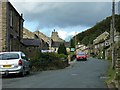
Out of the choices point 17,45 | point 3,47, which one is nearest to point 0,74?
point 3,47

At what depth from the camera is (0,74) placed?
804 inches

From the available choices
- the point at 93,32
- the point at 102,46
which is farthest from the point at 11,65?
the point at 93,32

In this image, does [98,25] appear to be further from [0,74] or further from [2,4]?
[0,74]

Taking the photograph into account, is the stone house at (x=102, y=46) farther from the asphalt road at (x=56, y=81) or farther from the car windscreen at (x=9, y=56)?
the car windscreen at (x=9, y=56)

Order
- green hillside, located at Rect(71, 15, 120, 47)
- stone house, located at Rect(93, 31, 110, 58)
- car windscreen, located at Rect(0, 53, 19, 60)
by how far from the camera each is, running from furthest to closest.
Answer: green hillside, located at Rect(71, 15, 120, 47)
stone house, located at Rect(93, 31, 110, 58)
car windscreen, located at Rect(0, 53, 19, 60)

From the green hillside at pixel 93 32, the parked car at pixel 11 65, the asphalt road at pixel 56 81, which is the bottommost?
the asphalt road at pixel 56 81

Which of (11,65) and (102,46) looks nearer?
(11,65)

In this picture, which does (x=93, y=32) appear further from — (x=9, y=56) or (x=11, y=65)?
(x=11, y=65)

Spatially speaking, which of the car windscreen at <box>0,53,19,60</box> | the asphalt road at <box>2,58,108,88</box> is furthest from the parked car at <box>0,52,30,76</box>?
the asphalt road at <box>2,58,108,88</box>

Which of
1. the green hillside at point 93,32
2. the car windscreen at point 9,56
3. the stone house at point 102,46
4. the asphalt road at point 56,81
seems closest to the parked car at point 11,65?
the car windscreen at point 9,56

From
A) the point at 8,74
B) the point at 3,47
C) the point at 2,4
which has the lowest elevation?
the point at 8,74

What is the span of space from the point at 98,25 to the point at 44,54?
381 feet

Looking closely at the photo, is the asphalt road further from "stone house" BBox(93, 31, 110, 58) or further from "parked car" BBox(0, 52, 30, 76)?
"stone house" BBox(93, 31, 110, 58)

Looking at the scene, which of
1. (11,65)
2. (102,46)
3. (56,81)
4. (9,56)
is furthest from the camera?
(102,46)
